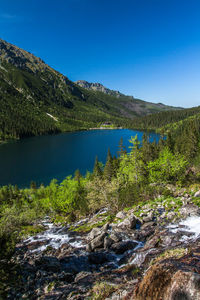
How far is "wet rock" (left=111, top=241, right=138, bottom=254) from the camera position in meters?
19.6

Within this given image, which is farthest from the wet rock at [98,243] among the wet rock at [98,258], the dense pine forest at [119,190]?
the dense pine forest at [119,190]

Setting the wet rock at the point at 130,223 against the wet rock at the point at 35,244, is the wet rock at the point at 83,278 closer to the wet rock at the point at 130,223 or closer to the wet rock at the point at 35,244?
the wet rock at the point at 130,223

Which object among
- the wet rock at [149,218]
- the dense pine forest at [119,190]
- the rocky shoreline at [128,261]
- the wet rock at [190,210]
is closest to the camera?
the rocky shoreline at [128,261]

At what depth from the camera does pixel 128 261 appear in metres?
17.1

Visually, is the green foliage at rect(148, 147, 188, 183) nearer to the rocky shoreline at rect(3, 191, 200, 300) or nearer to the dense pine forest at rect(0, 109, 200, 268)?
the dense pine forest at rect(0, 109, 200, 268)

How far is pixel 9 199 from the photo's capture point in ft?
252

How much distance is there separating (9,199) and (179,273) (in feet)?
279

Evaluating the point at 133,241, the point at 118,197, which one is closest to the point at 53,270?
the point at 133,241

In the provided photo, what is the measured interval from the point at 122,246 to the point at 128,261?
279 cm

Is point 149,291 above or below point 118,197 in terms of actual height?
above

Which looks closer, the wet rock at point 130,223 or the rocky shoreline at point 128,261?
the rocky shoreline at point 128,261

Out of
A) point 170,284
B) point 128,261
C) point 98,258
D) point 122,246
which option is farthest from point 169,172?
point 170,284

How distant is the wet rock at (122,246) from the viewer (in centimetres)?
1962

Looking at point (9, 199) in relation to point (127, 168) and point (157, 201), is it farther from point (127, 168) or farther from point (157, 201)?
point (157, 201)
